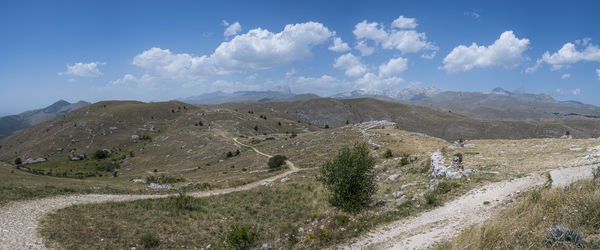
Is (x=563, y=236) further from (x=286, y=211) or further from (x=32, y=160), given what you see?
(x=32, y=160)

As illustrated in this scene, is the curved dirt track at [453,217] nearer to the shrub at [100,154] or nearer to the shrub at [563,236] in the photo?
the shrub at [563,236]

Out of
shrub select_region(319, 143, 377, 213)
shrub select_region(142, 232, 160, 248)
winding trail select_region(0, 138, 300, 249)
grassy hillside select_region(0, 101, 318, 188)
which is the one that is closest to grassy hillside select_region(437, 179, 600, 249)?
shrub select_region(319, 143, 377, 213)

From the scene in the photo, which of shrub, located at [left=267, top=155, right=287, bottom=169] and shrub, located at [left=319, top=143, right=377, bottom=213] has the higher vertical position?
shrub, located at [left=319, top=143, right=377, bottom=213]

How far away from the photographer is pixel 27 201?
23.0 meters

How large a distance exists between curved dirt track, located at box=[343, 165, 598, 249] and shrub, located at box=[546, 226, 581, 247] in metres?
4.05

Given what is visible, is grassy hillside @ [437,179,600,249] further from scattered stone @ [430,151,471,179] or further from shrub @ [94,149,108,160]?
shrub @ [94,149,108,160]

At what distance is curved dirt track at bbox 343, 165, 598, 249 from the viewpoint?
38.4ft

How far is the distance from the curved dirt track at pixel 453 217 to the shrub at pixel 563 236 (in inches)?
160

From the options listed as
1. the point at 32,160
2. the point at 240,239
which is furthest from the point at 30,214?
the point at 32,160

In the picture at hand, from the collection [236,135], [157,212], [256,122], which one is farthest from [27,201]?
[256,122]

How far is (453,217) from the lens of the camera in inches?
533

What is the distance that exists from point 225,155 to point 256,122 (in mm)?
64951

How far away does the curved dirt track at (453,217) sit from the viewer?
11703mm

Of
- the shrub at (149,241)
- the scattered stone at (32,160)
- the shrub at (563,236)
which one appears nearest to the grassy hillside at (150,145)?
the scattered stone at (32,160)
